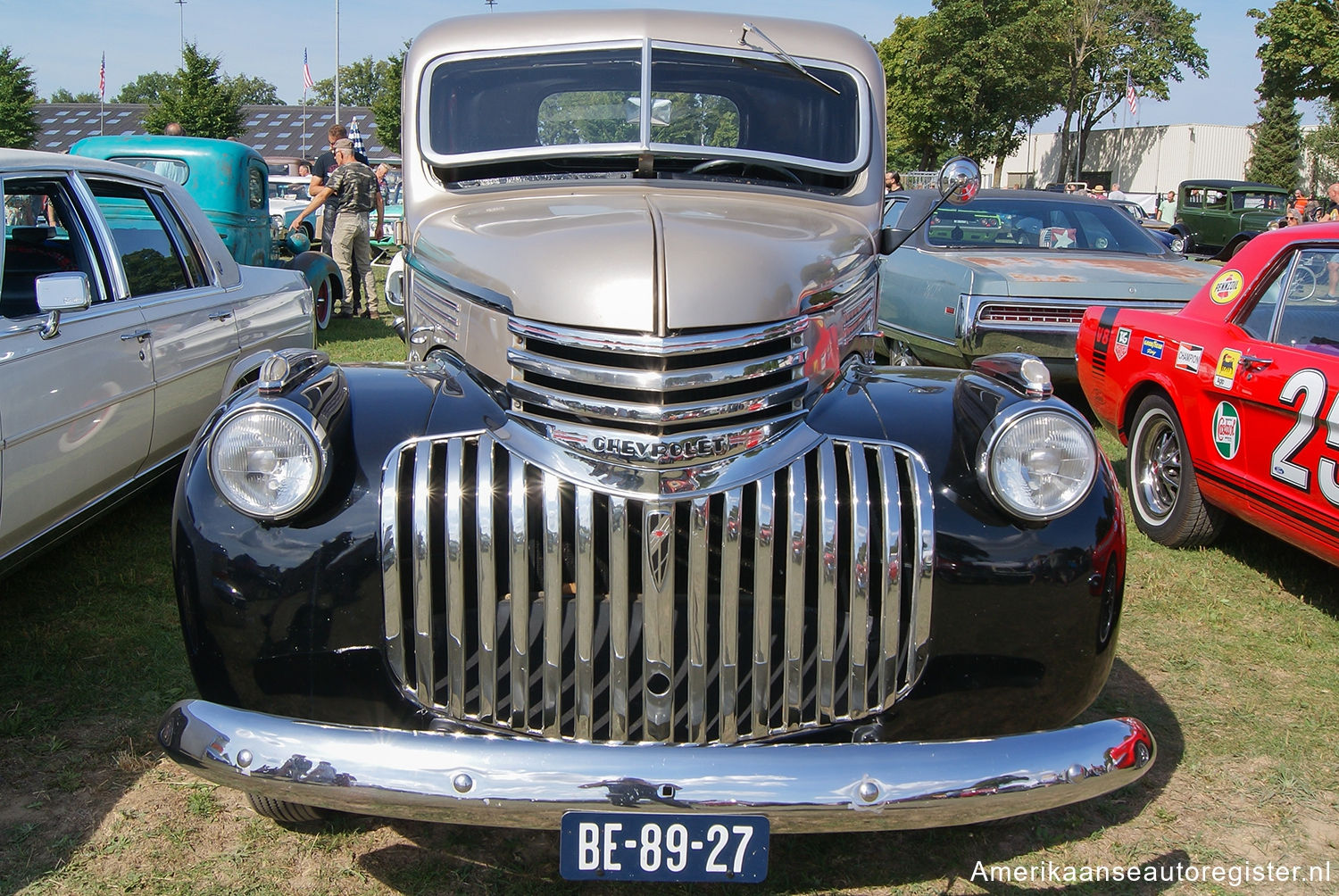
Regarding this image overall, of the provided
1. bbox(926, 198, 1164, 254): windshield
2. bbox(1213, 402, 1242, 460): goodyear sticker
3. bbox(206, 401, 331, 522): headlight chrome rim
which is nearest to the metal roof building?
bbox(926, 198, 1164, 254): windshield

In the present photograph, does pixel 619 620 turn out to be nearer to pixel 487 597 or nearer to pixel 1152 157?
pixel 487 597

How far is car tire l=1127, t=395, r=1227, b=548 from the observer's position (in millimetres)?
4887

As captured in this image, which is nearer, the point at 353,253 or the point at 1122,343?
the point at 1122,343

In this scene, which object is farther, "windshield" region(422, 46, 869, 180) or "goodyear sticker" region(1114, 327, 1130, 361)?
"goodyear sticker" region(1114, 327, 1130, 361)

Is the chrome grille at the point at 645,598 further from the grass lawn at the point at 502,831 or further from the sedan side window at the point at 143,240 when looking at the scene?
the sedan side window at the point at 143,240

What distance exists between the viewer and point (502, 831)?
2793mm

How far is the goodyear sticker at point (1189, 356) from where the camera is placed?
187 inches

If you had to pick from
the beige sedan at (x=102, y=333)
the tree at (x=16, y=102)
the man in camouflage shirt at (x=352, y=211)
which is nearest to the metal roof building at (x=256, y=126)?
the tree at (x=16, y=102)

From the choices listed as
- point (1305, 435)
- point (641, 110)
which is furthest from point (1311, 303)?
point (641, 110)

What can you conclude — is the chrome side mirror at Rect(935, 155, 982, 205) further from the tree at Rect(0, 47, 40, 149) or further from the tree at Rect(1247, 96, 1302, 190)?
the tree at Rect(1247, 96, 1302, 190)

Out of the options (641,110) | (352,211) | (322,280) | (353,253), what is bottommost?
(322,280)

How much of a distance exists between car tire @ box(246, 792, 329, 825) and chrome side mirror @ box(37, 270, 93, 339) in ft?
6.23

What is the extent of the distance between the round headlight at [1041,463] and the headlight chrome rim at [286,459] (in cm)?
144

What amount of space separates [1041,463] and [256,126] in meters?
70.0
